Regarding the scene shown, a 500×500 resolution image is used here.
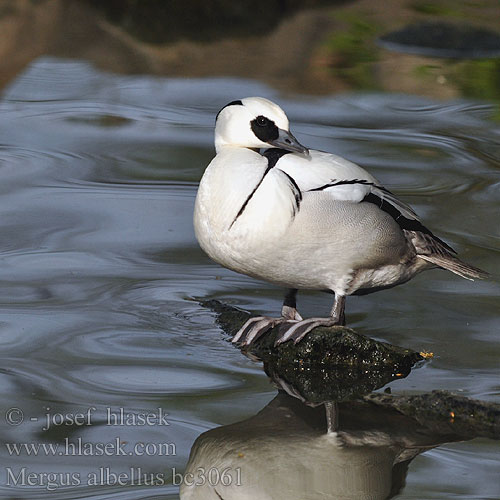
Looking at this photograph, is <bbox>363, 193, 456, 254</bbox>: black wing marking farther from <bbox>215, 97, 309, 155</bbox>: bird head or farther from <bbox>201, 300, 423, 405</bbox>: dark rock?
<bbox>201, 300, 423, 405</bbox>: dark rock

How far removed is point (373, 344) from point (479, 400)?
1.96ft

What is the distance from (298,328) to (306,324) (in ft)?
0.13

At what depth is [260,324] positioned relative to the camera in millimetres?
4438

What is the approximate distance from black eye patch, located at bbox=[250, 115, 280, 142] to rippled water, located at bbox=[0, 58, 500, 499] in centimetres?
89

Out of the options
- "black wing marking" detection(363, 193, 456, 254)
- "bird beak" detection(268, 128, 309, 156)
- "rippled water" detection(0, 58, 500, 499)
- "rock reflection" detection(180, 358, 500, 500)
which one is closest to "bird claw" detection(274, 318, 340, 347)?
"rippled water" detection(0, 58, 500, 499)

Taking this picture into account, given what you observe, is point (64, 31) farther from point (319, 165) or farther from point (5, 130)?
point (319, 165)

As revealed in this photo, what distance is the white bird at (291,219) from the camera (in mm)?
4094

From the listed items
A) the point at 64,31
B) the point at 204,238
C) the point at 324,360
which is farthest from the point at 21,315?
the point at 64,31

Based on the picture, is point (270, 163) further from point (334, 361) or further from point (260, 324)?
point (334, 361)

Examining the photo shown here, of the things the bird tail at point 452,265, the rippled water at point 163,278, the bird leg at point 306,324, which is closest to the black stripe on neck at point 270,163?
the bird leg at point 306,324

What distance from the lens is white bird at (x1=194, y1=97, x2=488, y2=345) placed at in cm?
409

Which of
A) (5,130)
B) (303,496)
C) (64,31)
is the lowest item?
(303,496)

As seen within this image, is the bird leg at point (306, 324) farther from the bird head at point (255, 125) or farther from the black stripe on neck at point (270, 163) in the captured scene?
the bird head at point (255, 125)

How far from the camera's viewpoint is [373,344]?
13.9 feet
